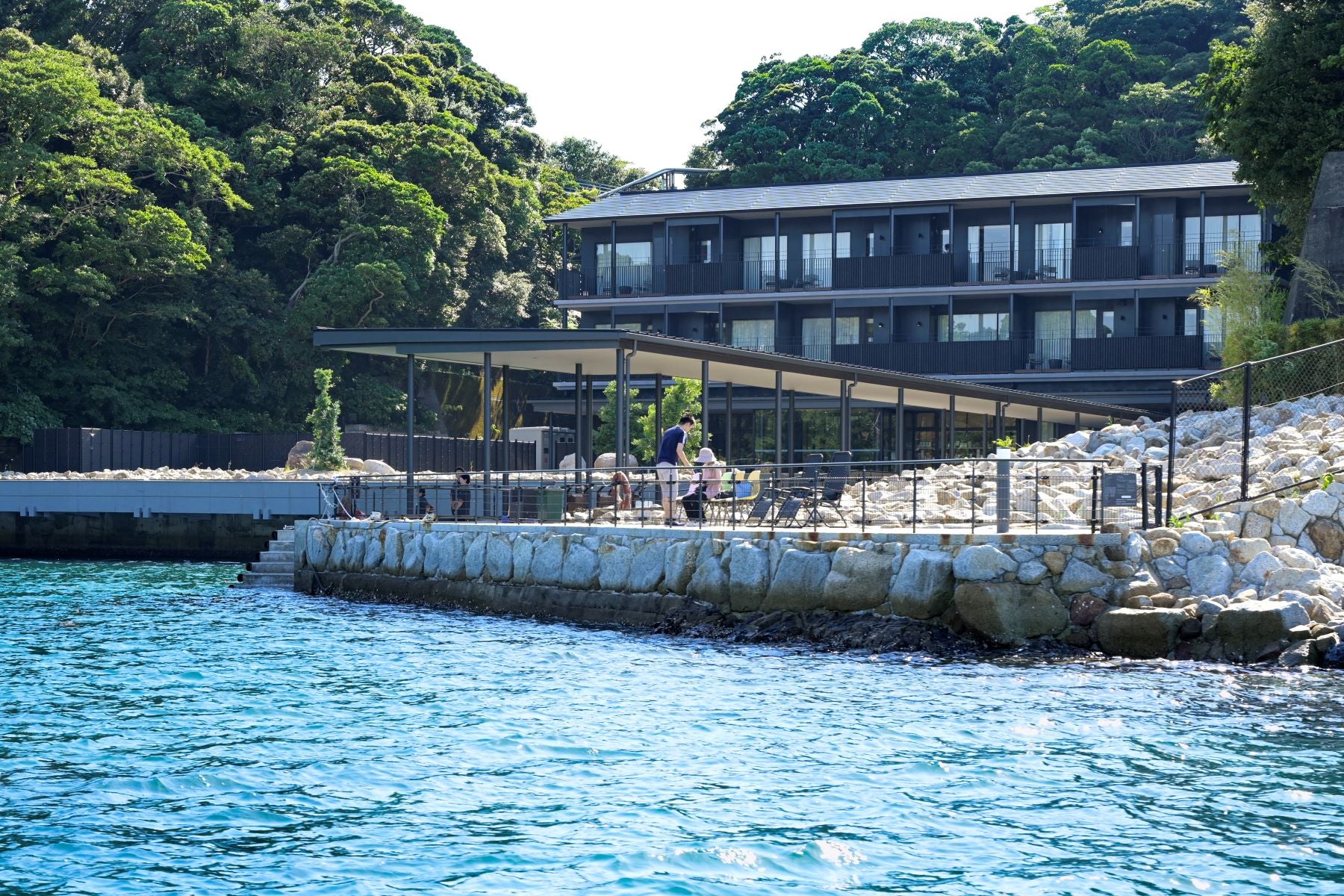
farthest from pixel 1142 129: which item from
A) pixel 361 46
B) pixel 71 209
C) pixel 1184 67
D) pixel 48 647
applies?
pixel 48 647

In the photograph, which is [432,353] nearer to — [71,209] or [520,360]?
[520,360]

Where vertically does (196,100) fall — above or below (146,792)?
above

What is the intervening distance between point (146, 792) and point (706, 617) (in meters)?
9.18

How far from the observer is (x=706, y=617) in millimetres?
18547

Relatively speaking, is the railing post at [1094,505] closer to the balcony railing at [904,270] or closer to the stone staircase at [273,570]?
the stone staircase at [273,570]

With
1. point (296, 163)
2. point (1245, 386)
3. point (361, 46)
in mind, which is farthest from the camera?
point (361, 46)

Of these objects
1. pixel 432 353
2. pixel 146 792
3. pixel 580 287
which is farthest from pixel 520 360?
pixel 580 287

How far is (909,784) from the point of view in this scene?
10.5 meters

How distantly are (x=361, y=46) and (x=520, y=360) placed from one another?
133 ft

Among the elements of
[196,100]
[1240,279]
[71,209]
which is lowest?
[1240,279]

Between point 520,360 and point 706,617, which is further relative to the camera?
point 520,360

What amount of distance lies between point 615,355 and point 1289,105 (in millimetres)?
15164

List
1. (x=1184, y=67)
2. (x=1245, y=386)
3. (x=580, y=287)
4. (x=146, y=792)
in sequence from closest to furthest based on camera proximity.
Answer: (x=146, y=792)
(x=1245, y=386)
(x=580, y=287)
(x=1184, y=67)

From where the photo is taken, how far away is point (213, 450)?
154 ft
